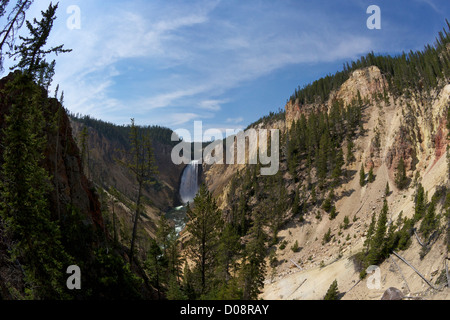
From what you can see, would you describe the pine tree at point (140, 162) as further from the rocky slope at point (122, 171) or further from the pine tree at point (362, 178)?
the rocky slope at point (122, 171)

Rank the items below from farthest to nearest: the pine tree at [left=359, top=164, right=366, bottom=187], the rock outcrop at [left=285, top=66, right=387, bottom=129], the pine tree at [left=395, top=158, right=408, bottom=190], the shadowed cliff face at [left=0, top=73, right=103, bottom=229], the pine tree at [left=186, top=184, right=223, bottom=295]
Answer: the rock outcrop at [left=285, top=66, right=387, bottom=129]
the pine tree at [left=359, top=164, right=366, bottom=187]
the pine tree at [left=395, top=158, right=408, bottom=190]
the pine tree at [left=186, top=184, right=223, bottom=295]
the shadowed cliff face at [left=0, top=73, right=103, bottom=229]

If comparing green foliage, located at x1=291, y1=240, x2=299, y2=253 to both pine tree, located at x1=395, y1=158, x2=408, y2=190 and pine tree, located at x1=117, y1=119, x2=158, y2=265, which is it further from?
pine tree, located at x1=117, y1=119, x2=158, y2=265

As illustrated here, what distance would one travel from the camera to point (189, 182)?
484 ft

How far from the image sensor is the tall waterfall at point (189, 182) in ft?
459

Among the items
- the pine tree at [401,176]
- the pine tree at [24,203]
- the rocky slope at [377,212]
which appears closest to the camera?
the pine tree at [24,203]

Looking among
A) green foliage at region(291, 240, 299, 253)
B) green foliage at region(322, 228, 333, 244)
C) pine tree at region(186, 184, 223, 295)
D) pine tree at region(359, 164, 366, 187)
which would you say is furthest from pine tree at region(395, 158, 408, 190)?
pine tree at region(186, 184, 223, 295)

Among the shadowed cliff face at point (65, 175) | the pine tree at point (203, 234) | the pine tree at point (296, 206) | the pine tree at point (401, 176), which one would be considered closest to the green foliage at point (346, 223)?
the pine tree at point (401, 176)

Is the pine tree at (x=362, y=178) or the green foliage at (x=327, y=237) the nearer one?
the green foliage at (x=327, y=237)

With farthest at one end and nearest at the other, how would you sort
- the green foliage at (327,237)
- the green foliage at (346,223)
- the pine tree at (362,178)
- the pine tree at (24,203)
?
the pine tree at (362,178), the green foliage at (327,237), the green foliage at (346,223), the pine tree at (24,203)

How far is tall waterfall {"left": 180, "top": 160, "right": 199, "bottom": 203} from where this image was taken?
5512 inches

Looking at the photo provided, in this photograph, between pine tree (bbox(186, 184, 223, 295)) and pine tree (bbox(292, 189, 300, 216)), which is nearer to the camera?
pine tree (bbox(186, 184, 223, 295))

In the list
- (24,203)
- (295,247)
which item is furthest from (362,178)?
(24,203)

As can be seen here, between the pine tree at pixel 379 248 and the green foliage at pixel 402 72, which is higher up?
the green foliage at pixel 402 72
